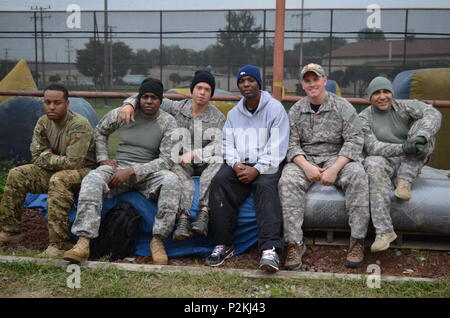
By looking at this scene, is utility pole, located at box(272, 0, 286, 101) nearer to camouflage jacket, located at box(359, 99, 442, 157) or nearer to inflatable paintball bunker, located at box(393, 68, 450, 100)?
camouflage jacket, located at box(359, 99, 442, 157)

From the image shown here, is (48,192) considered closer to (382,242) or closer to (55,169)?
(55,169)

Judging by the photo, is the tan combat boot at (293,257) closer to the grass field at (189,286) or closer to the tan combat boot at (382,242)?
the grass field at (189,286)

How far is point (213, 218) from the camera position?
3811 millimetres

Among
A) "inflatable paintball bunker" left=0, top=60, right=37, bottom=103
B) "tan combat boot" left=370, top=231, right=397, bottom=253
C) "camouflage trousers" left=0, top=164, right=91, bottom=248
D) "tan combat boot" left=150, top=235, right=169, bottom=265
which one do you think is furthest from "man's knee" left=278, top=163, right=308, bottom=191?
"inflatable paintball bunker" left=0, top=60, right=37, bottom=103

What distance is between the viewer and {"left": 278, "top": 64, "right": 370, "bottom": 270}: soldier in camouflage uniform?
3619mm

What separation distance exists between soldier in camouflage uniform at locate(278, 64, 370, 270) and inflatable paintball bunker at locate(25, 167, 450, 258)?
4.3 inches

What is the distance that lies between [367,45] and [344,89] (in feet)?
5.10

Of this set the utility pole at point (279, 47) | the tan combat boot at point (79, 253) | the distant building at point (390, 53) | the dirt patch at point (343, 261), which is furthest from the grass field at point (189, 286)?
the distant building at point (390, 53)

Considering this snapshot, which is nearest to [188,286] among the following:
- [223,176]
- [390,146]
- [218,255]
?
[218,255]

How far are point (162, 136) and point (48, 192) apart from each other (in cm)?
106

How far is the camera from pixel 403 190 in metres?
3.70

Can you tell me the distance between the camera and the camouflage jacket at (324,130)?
3.92 metres

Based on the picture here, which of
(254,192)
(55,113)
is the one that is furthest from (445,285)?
(55,113)
